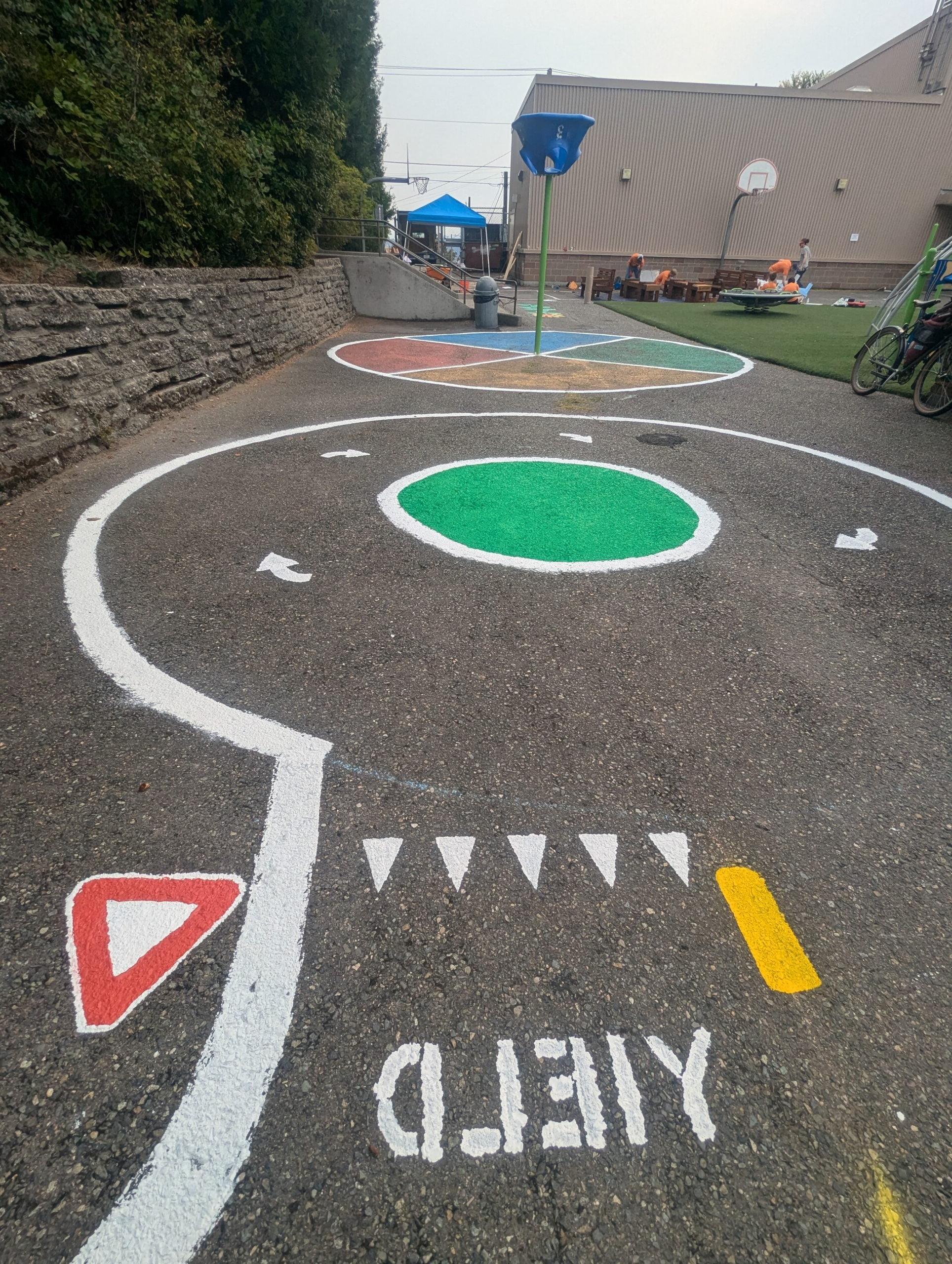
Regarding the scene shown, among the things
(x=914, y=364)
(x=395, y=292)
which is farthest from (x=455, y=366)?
(x=395, y=292)

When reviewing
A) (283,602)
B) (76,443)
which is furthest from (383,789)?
(76,443)

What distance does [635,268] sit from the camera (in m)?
26.6

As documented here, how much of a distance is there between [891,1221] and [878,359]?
32.1 ft

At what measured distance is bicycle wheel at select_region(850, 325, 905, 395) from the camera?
26.5 ft

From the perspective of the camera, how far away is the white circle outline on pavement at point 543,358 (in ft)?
29.6

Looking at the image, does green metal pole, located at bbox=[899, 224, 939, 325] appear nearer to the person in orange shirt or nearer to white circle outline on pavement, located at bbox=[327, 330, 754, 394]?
white circle outline on pavement, located at bbox=[327, 330, 754, 394]

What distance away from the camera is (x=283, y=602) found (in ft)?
11.5

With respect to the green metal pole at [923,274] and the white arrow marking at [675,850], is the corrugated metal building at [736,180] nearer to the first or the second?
the green metal pole at [923,274]

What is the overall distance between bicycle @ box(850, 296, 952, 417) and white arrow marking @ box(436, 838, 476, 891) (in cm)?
816

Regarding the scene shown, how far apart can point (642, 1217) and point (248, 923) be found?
4.00ft

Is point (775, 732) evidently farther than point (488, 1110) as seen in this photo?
Yes

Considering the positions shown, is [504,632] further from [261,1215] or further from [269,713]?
[261,1215]

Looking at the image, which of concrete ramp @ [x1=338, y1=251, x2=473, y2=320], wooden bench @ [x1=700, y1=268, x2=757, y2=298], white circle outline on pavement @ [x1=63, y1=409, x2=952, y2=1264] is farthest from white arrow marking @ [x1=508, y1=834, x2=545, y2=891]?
wooden bench @ [x1=700, y1=268, x2=757, y2=298]

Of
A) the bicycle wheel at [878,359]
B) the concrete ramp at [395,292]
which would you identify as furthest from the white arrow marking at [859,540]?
the concrete ramp at [395,292]
